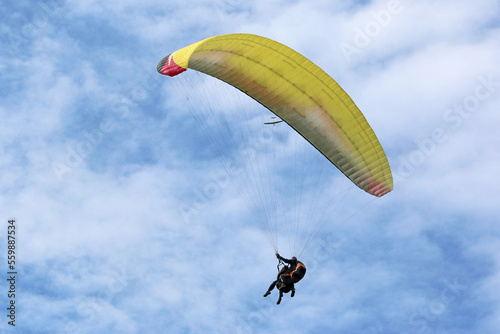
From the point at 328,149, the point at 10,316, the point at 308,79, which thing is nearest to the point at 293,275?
the point at 328,149

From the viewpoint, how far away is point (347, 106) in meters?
32.4

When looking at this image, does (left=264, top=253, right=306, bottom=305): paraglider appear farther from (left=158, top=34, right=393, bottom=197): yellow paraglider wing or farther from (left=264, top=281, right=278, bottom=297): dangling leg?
(left=158, top=34, right=393, bottom=197): yellow paraglider wing

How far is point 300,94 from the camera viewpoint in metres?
31.9

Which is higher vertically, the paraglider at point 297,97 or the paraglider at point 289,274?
the paraglider at point 297,97

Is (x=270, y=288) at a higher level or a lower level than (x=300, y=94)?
lower

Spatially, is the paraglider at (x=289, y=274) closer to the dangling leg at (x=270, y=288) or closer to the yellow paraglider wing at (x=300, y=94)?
the dangling leg at (x=270, y=288)

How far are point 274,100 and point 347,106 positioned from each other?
2987 mm

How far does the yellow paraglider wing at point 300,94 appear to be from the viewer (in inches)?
1236

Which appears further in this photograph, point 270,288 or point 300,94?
point 270,288

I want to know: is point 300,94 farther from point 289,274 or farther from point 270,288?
point 270,288

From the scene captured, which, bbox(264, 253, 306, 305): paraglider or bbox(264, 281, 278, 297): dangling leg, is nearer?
bbox(264, 253, 306, 305): paraglider

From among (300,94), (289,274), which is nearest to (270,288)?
(289,274)

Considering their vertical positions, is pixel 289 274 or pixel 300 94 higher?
pixel 300 94

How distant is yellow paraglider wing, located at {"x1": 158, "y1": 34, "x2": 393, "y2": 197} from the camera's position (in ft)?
103
